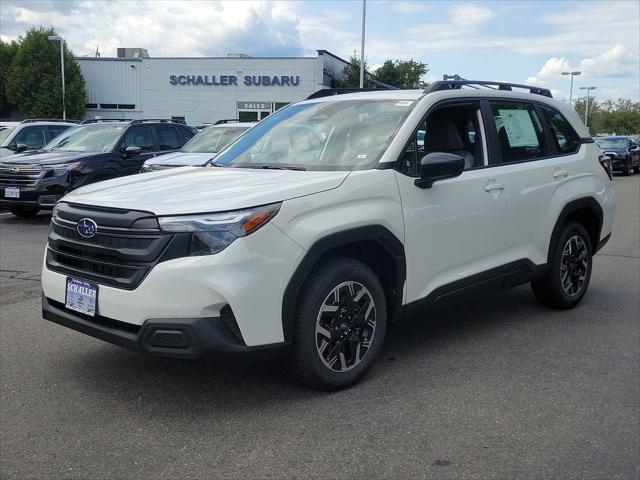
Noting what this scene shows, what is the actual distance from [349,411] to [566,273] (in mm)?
2972

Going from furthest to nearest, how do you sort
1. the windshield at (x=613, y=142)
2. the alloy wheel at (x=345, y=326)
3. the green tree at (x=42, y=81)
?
the green tree at (x=42, y=81) → the windshield at (x=613, y=142) → the alloy wheel at (x=345, y=326)

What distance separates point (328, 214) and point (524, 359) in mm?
1930

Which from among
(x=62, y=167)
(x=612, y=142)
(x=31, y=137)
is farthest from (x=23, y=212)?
(x=612, y=142)

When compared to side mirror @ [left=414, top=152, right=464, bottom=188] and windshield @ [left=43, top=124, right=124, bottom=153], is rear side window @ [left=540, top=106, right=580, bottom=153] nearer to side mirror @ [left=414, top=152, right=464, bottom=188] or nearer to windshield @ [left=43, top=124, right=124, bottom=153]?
side mirror @ [left=414, top=152, right=464, bottom=188]

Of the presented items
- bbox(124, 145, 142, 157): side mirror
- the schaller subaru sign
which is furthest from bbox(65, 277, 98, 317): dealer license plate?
the schaller subaru sign

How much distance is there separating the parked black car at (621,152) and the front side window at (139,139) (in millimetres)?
22281

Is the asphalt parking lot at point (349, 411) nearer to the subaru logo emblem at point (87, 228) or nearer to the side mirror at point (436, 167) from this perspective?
the subaru logo emblem at point (87, 228)

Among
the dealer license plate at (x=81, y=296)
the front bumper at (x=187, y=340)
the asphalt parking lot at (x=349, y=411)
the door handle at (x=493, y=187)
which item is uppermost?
the door handle at (x=493, y=187)

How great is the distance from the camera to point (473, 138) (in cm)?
495

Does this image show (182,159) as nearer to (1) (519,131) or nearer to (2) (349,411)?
(1) (519,131)

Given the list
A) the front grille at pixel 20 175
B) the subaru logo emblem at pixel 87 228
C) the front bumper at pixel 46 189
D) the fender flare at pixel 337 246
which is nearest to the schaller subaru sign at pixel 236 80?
the front grille at pixel 20 175

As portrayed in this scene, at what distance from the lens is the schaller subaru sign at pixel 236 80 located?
4531 cm

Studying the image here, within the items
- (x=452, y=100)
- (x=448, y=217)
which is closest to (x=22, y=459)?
(x=448, y=217)

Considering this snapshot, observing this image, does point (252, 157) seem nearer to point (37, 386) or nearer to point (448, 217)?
point (448, 217)
